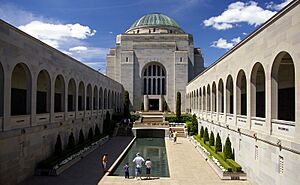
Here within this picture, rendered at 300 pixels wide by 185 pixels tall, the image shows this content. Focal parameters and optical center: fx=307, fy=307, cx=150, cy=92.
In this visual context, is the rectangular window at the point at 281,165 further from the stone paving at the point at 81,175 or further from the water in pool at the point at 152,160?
the stone paving at the point at 81,175

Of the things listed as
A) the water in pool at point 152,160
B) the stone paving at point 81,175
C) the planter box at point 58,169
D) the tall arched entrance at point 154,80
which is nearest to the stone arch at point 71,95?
the planter box at point 58,169

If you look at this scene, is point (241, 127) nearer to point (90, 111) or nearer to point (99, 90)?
point (90, 111)

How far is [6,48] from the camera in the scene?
1341cm

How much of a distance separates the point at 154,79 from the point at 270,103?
42.5 m

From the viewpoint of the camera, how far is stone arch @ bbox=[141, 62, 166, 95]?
179ft

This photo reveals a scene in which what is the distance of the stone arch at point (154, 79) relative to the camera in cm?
5444

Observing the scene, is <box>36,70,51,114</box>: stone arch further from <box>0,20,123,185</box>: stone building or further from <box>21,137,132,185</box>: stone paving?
<box>21,137,132,185</box>: stone paving

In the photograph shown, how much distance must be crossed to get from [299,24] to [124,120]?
3236 cm

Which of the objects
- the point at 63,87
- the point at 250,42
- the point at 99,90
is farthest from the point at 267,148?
the point at 99,90

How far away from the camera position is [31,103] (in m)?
16.4

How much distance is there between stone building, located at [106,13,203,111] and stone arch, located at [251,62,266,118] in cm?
3362

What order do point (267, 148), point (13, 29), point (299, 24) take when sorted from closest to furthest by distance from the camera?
point (299, 24) → point (267, 148) → point (13, 29)

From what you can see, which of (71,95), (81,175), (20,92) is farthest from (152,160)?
(20,92)

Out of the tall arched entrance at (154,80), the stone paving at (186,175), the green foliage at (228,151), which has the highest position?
the tall arched entrance at (154,80)
